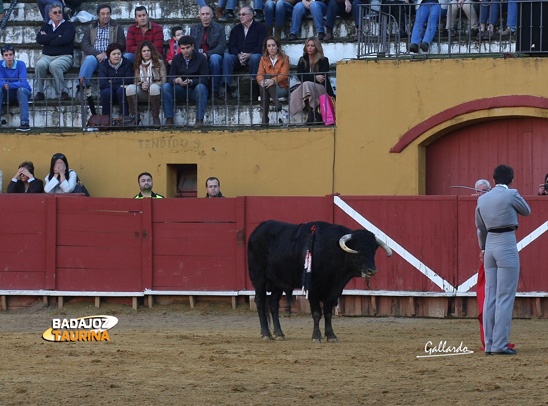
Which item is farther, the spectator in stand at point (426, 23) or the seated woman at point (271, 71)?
the seated woman at point (271, 71)

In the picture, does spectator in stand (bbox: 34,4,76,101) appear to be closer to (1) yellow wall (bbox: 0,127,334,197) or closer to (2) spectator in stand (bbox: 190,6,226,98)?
(1) yellow wall (bbox: 0,127,334,197)

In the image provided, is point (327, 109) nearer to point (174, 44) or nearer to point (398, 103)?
point (398, 103)

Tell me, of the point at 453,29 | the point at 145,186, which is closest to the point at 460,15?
the point at 453,29

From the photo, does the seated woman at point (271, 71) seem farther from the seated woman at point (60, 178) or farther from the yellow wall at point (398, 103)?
the seated woman at point (60, 178)

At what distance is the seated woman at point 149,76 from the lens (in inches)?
666

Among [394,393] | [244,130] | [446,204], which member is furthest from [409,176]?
[394,393]

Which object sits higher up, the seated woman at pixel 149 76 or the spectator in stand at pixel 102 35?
the spectator in stand at pixel 102 35

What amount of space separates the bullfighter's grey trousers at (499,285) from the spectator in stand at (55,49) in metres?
9.89

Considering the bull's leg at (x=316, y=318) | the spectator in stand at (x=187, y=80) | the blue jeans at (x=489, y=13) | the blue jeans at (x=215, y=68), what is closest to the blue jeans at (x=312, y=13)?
the blue jeans at (x=215, y=68)

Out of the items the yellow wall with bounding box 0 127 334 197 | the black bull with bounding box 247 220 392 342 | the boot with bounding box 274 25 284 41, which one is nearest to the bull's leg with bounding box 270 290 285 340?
the black bull with bounding box 247 220 392 342

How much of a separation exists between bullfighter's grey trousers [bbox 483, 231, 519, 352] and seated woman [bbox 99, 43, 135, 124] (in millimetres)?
8612

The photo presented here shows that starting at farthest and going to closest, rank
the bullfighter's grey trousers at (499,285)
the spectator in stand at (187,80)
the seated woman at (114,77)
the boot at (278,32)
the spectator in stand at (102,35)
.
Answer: the boot at (278,32) → the spectator in stand at (102,35) → the seated woman at (114,77) → the spectator in stand at (187,80) → the bullfighter's grey trousers at (499,285)
